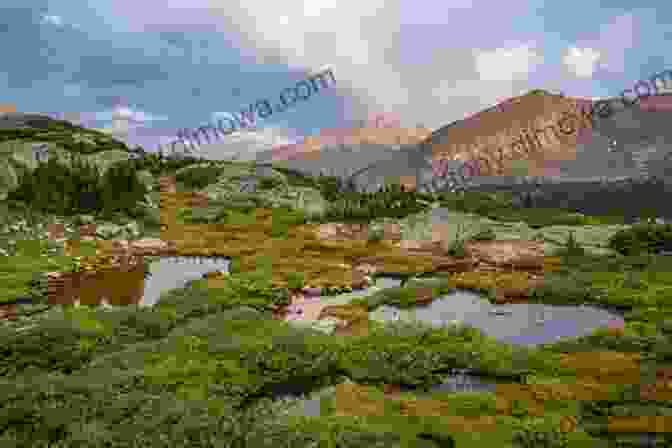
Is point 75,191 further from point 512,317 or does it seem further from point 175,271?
point 512,317

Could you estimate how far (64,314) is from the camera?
89.4 ft

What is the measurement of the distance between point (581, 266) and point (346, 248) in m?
24.5

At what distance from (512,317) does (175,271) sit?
27950mm

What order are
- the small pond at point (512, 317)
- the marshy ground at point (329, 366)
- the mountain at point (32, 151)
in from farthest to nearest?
the mountain at point (32, 151) < the small pond at point (512, 317) < the marshy ground at point (329, 366)

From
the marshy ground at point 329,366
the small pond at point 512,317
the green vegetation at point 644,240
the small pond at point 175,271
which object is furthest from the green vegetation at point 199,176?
the small pond at point 512,317

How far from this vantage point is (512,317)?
95.7 ft

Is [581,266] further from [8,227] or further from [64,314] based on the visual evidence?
[8,227]

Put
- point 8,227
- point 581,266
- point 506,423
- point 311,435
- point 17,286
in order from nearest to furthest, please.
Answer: point 311,435 → point 506,423 → point 17,286 → point 581,266 → point 8,227

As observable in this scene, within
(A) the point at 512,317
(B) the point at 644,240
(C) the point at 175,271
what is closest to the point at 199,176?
(C) the point at 175,271

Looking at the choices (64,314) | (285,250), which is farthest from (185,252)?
(64,314)

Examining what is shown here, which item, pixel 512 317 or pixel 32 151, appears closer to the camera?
pixel 512 317

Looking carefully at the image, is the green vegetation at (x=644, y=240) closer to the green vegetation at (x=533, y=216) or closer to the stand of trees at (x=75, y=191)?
the green vegetation at (x=533, y=216)

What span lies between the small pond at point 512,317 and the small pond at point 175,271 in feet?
51.1

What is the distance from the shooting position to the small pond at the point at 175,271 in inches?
1466
